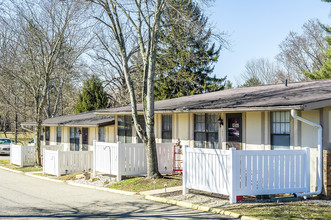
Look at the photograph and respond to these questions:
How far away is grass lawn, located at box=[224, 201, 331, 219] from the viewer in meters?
8.46

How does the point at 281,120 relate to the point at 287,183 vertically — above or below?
above

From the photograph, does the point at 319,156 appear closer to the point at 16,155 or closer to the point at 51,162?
the point at 51,162

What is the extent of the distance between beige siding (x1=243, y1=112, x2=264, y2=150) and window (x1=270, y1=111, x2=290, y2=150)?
47cm

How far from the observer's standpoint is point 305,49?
37.8 metres

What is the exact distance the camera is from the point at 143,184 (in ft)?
44.1

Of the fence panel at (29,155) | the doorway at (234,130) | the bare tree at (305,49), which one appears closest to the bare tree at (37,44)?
the fence panel at (29,155)

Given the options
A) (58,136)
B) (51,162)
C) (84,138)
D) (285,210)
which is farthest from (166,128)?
(58,136)

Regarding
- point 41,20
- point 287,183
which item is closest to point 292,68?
point 41,20

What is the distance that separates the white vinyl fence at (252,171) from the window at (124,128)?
26.9ft

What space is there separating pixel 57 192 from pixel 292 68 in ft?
105

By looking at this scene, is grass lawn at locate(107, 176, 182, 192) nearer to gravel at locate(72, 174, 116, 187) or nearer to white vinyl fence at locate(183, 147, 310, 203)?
gravel at locate(72, 174, 116, 187)

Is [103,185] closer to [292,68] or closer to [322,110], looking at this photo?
[322,110]

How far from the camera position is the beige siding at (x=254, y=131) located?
12513 mm

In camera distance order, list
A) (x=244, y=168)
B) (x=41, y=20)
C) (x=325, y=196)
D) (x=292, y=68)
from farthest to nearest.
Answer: (x=292, y=68), (x=41, y=20), (x=325, y=196), (x=244, y=168)
